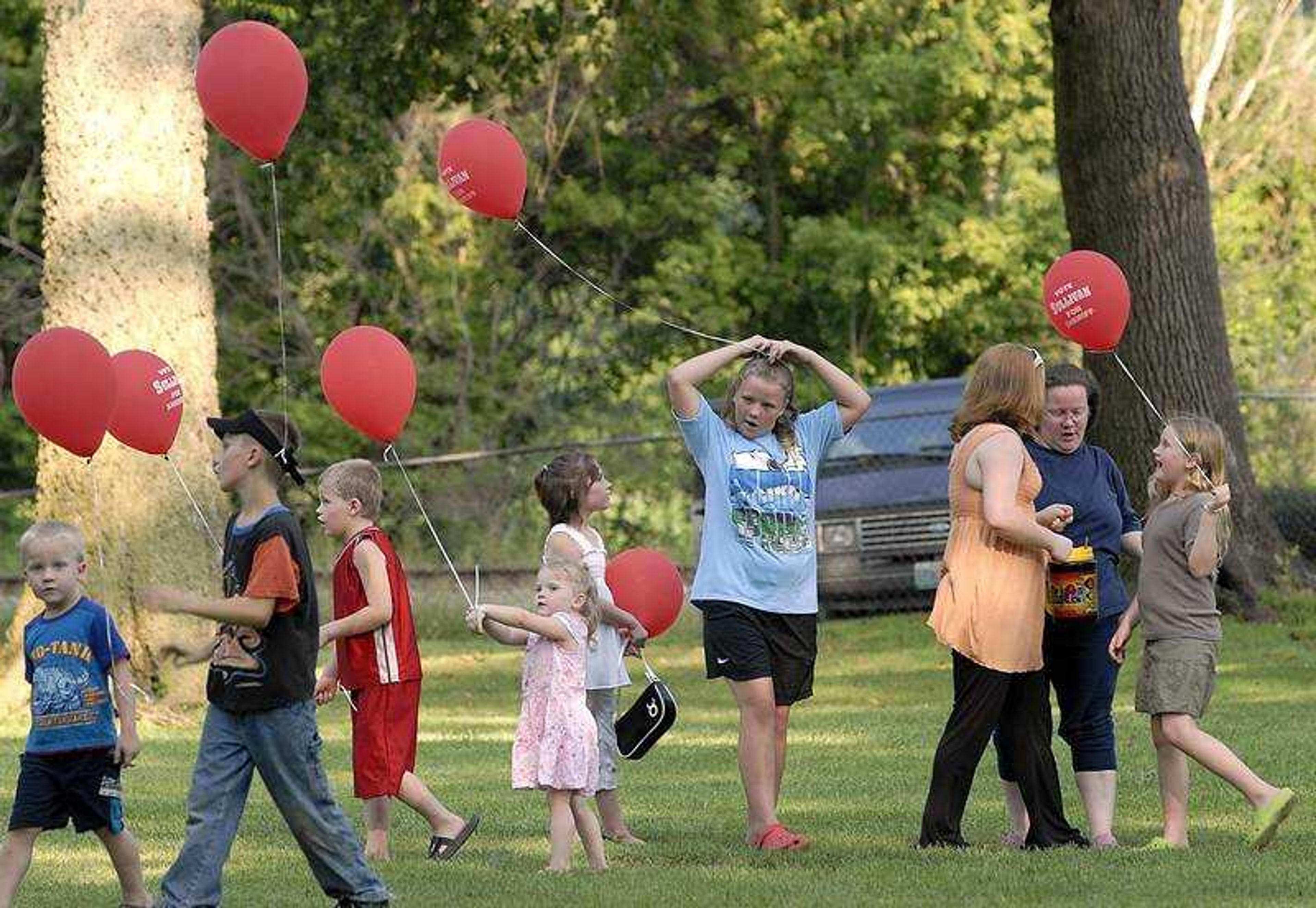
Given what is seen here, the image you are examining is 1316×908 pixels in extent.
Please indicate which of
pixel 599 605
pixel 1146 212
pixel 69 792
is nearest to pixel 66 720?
pixel 69 792

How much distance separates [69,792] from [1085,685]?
3440 mm

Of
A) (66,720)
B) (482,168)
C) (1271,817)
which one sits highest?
(482,168)

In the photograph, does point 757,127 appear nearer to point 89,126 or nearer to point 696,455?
point 89,126

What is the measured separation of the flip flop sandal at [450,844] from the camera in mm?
8891

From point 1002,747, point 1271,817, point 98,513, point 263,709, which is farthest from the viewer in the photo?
point 98,513

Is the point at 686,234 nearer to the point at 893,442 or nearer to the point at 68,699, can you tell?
the point at 893,442

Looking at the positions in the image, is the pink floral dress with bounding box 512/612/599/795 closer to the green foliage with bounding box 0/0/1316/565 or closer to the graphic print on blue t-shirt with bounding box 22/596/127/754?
the graphic print on blue t-shirt with bounding box 22/596/127/754

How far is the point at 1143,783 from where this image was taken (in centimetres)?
1051

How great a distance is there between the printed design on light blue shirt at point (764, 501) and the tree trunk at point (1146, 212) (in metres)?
9.29

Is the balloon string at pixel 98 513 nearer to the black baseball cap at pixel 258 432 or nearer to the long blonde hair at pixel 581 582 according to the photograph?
the long blonde hair at pixel 581 582

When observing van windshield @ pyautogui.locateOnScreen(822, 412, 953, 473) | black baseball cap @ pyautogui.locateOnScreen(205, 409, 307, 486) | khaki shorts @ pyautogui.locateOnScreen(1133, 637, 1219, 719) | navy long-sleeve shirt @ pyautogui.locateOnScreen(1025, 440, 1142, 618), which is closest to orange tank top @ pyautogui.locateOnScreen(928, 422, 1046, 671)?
navy long-sleeve shirt @ pyautogui.locateOnScreen(1025, 440, 1142, 618)

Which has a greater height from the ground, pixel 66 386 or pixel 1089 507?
pixel 66 386

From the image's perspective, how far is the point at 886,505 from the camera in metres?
19.8

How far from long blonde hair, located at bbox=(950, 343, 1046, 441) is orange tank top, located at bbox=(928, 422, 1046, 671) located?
5 cm
